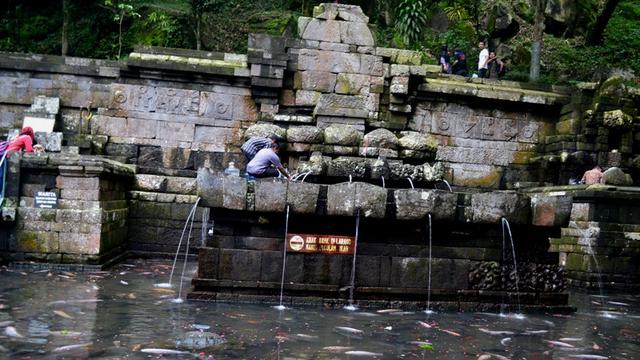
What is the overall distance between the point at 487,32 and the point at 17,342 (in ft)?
75.4

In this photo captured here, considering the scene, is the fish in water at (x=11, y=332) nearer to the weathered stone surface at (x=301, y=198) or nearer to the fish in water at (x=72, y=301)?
the fish in water at (x=72, y=301)

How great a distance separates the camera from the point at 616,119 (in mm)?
13961

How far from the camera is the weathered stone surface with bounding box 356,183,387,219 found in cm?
733

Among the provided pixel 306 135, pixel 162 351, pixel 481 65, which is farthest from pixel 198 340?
pixel 481 65

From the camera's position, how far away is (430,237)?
7.66m

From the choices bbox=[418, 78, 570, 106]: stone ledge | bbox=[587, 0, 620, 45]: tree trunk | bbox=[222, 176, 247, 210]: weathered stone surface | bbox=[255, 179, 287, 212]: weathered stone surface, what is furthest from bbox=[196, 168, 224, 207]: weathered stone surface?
bbox=[587, 0, 620, 45]: tree trunk

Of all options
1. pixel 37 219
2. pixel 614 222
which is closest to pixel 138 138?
pixel 37 219

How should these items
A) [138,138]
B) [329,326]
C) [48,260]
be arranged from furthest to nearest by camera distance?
[138,138] → [48,260] → [329,326]

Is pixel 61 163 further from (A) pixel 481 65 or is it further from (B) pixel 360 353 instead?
(A) pixel 481 65

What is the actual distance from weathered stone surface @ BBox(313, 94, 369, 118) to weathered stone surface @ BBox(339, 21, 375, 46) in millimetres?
1338

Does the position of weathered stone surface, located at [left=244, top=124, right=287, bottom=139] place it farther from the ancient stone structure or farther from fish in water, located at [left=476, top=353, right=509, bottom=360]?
fish in water, located at [left=476, top=353, right=509, bottom=360]

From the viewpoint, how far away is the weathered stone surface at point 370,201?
7328 mm

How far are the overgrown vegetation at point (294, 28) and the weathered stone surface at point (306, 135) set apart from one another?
802 cm

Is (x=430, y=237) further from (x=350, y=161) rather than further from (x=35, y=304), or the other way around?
(x=35, y=304)
